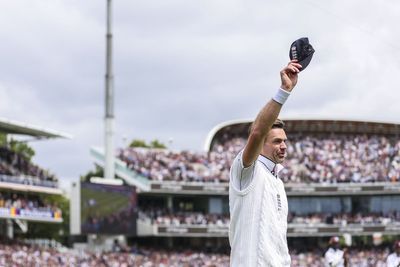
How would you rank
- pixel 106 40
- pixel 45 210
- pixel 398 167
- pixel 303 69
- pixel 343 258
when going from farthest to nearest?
1. pixel 398 167
2. pixel 106 40
3. pixel 45 210
4. pixel 343 258
5. pixel 303 69

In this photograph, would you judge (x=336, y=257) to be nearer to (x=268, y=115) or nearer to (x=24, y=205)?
(x=268, y=115)

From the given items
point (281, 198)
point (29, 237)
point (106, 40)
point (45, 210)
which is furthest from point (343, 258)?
point (29, 237)

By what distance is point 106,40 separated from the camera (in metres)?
58.1

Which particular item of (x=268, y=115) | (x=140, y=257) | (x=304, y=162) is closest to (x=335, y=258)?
(x=268, y=115)

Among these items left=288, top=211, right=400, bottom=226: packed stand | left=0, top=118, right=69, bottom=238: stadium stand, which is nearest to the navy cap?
left=0, top=118, right=69, bottom=238: stadium stand

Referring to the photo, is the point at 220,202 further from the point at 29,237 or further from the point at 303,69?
the point at 303,69

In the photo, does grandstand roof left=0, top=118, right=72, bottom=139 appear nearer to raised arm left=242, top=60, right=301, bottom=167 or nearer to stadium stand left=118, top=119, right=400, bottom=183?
stadium stand left=118, top=119, right=400, bottom=183

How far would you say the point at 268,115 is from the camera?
18.3 ft

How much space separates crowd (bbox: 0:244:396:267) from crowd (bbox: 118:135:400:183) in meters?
5.00

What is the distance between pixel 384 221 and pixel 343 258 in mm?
43131

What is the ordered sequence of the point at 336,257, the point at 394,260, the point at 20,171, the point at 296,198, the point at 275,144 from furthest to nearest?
1. the point at 296,198
2. the point at 20,171
3. the point at 336,257
4. the point at 394,260
5. the point at 275,144

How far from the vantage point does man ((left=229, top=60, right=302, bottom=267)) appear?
596 centimetres

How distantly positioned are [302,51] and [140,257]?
45.7 metres

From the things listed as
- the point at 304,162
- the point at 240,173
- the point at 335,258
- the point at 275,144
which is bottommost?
the point at 335,258
